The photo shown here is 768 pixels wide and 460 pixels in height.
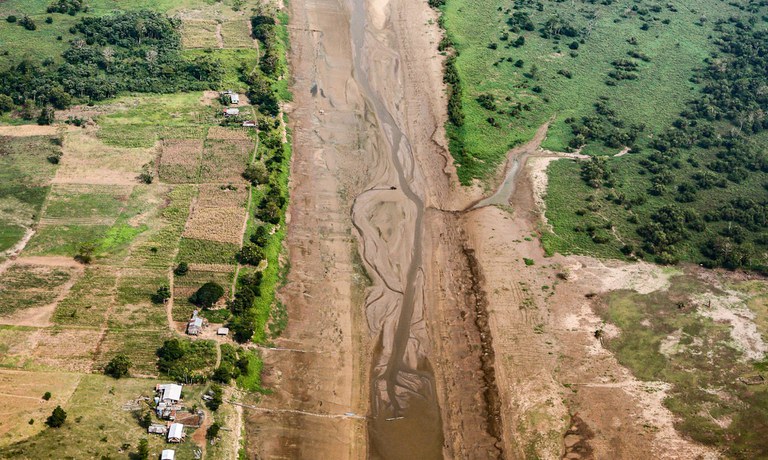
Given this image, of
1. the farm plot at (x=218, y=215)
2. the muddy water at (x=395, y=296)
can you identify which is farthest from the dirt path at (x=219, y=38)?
the farm plot at (x=218, y=215)

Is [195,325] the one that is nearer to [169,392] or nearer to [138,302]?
[138,302]

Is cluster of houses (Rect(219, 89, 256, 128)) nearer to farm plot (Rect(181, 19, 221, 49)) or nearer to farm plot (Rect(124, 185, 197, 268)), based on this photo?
farm plot (Rect(124, 185, 197, 268))

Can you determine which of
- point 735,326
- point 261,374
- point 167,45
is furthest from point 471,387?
point 167,45

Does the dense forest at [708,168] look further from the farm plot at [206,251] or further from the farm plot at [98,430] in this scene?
the farm plot at [98,430]

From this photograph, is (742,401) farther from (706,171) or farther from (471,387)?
(706,171)

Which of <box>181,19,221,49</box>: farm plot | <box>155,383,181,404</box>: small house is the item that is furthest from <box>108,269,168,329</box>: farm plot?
<box>181,19,221,49</box>: farm plot

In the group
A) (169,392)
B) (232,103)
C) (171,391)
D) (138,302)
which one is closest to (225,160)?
(232,103)
